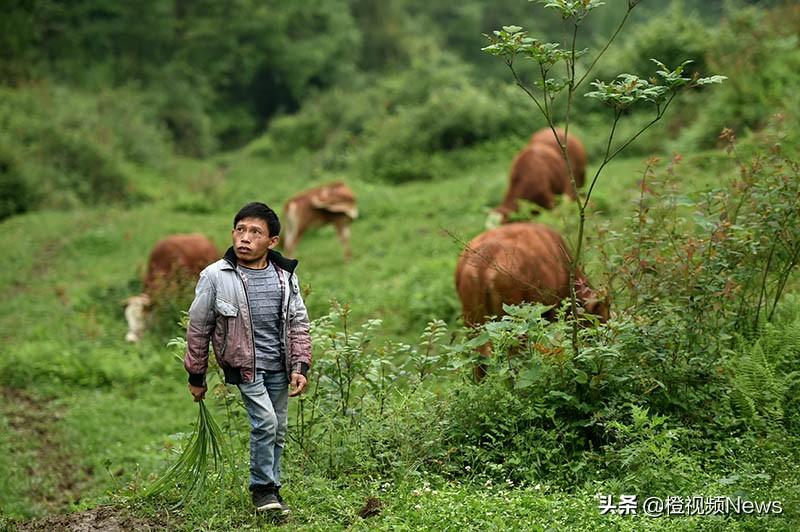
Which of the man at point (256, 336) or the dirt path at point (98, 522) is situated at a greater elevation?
the man at point (256, 336)

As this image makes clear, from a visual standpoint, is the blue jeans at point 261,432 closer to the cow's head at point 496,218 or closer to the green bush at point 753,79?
the cow's head at point 496,218

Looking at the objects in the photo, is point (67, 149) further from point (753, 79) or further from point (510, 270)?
point (510, 270)

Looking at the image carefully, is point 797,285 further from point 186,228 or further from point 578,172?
point 186,228

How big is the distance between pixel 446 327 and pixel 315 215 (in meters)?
8.11

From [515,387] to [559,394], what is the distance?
26cm

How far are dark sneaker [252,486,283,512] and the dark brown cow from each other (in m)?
7.78

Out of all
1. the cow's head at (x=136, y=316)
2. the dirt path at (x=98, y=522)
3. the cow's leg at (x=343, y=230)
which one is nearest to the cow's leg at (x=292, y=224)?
the cow's leg at (x=343, y=230)

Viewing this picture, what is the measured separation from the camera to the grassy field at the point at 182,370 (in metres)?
4.70

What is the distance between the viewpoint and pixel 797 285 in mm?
7133

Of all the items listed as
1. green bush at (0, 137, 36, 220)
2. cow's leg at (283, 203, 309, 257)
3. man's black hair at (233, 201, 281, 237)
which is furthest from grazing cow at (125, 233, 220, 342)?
green bush at (0, 137, 36, 220)

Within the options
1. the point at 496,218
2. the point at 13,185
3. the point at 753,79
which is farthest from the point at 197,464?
the point at 13,185

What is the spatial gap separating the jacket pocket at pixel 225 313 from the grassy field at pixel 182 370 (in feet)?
3.01

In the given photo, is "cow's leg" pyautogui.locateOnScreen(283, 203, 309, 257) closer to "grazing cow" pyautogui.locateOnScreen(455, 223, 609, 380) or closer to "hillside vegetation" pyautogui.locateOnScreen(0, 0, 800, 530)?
"hillside vegetation" pyautogui.locateOnScreen(0, 0, 800, 530)

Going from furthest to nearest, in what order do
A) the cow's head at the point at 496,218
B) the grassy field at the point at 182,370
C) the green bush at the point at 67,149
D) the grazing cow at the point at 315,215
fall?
the green bush at the point at 67,149 → the grazing cow at the point at 315,215 → the cow's head at the point at 496,218 → the grassy field at the point at 182,370
